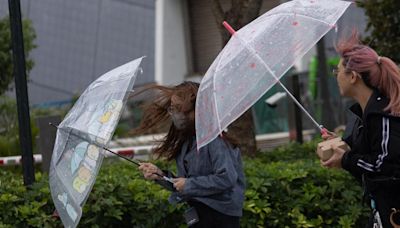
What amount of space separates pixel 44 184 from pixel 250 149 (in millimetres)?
3077

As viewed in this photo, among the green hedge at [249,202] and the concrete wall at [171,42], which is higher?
the green hedge at [249,202]

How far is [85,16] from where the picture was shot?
25.0 metres

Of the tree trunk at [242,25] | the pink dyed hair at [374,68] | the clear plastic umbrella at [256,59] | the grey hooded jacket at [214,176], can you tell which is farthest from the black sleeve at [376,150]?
the tree trunk at [242,25]

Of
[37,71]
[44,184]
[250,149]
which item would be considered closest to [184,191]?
[44,184]

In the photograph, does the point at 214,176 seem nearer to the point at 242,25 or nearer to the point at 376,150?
the point at 376,150

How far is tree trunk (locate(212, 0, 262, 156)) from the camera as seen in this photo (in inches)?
361

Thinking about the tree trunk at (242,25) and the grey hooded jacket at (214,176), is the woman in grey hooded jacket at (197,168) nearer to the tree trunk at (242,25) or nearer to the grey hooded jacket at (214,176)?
the grey hooded jacket at (214,176)

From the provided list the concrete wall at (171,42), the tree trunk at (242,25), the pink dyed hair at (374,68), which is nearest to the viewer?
the pink dyed hair at (374,68)

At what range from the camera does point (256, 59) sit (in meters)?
4.73

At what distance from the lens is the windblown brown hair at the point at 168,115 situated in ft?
17.1

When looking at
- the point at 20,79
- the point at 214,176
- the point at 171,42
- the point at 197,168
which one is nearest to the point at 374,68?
the point at 214,176

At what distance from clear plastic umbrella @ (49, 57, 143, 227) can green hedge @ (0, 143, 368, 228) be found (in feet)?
3.49

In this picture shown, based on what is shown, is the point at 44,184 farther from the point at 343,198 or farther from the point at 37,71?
the point at 37,71

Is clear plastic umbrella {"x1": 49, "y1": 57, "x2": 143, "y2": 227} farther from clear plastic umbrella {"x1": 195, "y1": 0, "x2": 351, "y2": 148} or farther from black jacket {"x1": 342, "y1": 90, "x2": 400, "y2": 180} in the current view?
black jacket {"x1": 342, "y1": 90, "x2": 400, "y2": 180}
